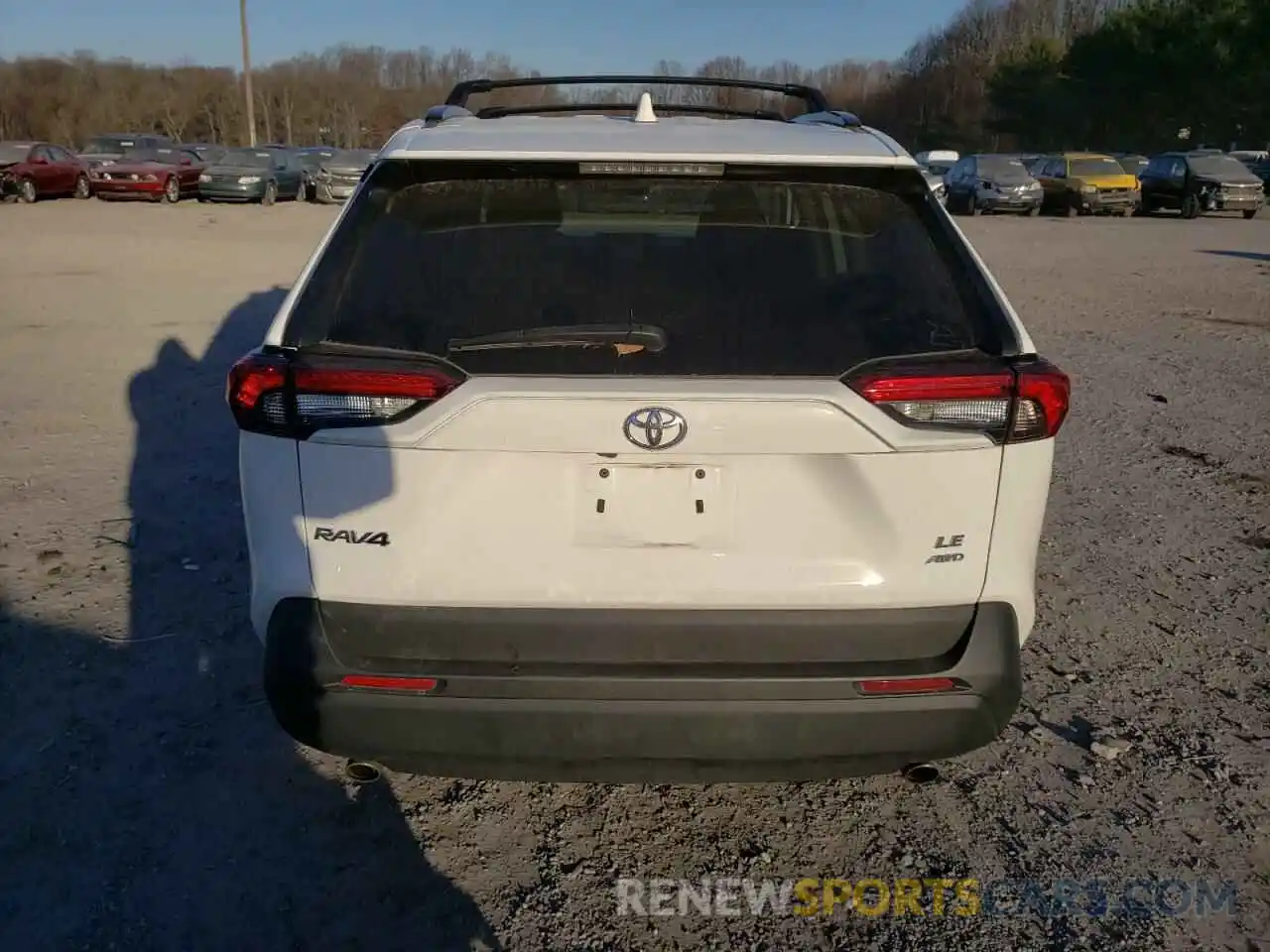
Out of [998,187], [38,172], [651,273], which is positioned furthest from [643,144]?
[998,187]

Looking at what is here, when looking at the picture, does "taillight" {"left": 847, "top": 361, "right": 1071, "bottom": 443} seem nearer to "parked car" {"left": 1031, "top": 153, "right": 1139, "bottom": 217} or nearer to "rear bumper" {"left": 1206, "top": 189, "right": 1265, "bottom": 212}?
"parked car" {"left": 1031, "top": 153, "right": 1139, "bottom": 217}

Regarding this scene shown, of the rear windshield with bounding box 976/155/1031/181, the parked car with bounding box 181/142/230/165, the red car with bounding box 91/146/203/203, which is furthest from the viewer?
the parked car with bounding box 181/142/230/165

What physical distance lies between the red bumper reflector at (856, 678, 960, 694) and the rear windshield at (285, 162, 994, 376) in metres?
0.72

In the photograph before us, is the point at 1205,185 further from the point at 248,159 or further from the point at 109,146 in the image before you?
the point at 109,146

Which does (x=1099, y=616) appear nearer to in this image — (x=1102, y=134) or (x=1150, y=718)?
(x=1150, y=718)

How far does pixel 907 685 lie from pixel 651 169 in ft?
4.54

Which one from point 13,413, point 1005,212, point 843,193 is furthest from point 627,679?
point 1005,212

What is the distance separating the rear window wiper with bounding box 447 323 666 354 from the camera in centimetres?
243

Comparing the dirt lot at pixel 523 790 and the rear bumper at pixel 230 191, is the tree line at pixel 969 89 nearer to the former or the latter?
the rear bumper at pixel 230 191

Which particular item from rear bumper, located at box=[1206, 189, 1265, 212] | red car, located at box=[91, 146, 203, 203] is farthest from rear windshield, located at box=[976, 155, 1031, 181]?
red car, located at box=[91, 146, 203, 203]

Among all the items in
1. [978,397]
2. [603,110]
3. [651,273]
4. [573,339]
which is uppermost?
[603,110]

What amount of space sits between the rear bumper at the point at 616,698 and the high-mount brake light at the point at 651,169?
3.53 feet

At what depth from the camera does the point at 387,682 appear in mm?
2469

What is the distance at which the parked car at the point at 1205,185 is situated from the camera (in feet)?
103
